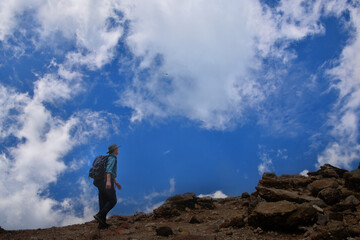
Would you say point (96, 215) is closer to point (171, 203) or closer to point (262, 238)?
point (171, 203)

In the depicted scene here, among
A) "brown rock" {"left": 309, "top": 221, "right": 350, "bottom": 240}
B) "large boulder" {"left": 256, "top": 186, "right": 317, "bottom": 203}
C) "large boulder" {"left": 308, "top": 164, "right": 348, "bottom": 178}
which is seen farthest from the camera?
"large boulder" {"left": 308, "top": 164, "right": 348, "bottom": 178}

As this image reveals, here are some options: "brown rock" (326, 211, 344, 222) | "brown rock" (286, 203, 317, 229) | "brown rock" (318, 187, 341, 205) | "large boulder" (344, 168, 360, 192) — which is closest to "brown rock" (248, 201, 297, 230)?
"brown rock" (286, 203, 317, 229)

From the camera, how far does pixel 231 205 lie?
1338cm

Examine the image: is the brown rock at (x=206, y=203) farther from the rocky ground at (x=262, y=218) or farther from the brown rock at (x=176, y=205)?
the brown rock at (x=176, y=205)

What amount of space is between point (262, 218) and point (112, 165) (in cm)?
648

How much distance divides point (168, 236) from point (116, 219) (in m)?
5.25

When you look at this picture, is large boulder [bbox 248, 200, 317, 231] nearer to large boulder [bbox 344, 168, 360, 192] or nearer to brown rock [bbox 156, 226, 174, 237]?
brown rock [bbox 156, 226, 174, 237]

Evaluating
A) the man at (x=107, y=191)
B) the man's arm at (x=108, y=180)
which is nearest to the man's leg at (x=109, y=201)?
the man at (x=107, y=191)

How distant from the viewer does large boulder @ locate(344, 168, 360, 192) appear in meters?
9.80

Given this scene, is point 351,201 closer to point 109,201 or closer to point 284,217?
point 284,217

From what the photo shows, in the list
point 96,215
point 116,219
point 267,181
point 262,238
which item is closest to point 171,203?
point 116,219

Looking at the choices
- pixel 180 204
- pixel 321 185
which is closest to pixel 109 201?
pixel 180 204

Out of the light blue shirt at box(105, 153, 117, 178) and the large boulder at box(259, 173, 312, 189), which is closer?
the light blue shirt at box(105, 153, 117, 178)

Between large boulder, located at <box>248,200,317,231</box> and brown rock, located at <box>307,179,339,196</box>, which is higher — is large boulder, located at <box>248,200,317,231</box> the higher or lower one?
the lower one
